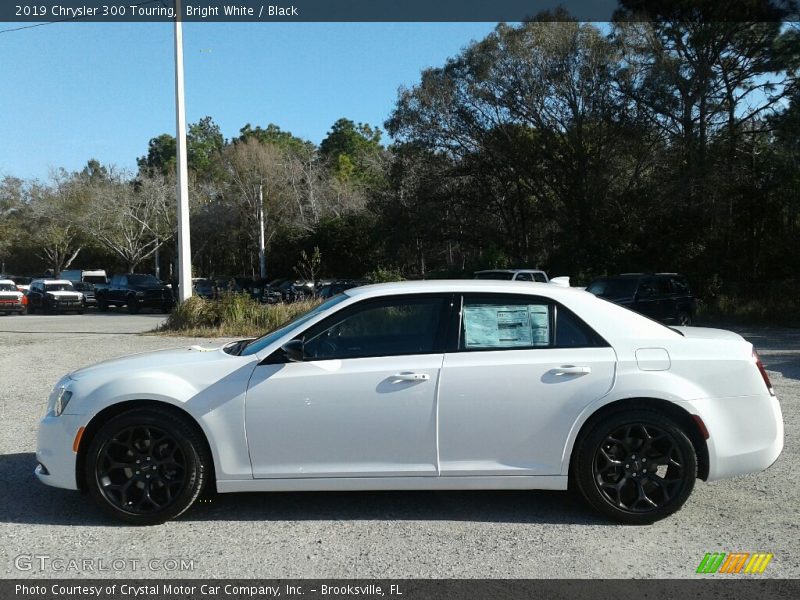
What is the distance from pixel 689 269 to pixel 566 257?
4.70m

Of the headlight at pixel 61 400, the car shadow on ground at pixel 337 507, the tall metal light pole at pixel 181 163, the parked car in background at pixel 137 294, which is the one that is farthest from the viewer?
the parked car in background at pixel 137 294

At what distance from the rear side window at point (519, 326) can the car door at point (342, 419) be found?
0.38 metres

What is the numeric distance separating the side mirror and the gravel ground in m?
1.09

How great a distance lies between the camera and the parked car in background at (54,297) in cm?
3369

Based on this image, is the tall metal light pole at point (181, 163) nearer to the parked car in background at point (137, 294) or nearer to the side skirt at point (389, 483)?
the parked car in background at point (137, 294)

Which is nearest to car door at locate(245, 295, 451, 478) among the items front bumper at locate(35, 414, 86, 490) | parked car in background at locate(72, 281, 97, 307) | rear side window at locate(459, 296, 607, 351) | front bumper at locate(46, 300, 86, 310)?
rear side window at locate(459, 296, 607, 351)

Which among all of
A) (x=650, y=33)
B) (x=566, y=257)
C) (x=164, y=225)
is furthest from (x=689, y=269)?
(x=164, y=225)

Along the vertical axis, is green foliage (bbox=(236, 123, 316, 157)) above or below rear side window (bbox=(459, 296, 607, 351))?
above

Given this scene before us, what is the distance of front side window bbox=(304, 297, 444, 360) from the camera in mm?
5098

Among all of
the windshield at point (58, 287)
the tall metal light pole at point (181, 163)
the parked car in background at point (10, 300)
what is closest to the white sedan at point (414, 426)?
the tall metal light pole at point (181, 163)

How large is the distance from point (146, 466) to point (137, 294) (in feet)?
100

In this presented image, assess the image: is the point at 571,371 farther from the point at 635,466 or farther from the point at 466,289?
the point at 466,289

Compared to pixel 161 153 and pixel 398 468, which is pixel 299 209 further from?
pixel 161 153

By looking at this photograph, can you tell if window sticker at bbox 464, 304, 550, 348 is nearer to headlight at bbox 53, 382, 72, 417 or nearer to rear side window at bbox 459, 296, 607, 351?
rear side window at bbox 459, 296, 607, 351
